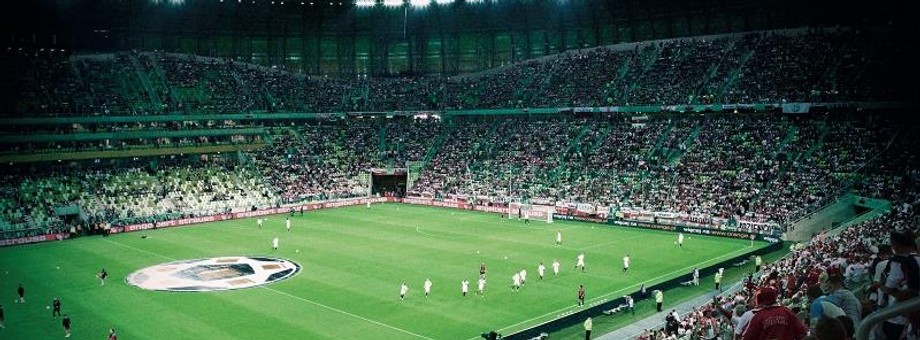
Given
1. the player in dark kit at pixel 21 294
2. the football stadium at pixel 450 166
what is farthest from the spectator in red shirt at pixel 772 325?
the player in dark kit at pixel 21 294

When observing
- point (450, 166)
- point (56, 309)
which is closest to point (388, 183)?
point (450, 166)

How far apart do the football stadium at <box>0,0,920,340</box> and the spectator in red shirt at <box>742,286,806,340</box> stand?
0.09 feet

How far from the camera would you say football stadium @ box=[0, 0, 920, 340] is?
31297 millimetres

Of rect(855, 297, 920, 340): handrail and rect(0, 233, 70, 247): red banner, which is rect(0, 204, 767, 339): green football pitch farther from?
rect(855, 297, 920, 340): handrail

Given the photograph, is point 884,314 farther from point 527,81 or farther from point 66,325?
point 527,81

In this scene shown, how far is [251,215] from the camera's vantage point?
2589 inches

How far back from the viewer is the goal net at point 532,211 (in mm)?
59781

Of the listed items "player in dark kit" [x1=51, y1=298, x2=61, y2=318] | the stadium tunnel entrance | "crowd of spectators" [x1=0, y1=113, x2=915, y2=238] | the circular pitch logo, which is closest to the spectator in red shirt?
"player in dark kit" [x1=51, y1=298, x2=61, y2=318]

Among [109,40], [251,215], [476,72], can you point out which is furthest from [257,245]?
[476,72]

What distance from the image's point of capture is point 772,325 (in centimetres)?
720

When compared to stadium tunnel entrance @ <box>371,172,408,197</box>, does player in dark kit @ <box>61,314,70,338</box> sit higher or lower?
lower

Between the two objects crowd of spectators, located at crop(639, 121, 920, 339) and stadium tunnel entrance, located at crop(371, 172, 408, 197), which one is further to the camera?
stadium tunnel entrance, located at crop(371, 172, 408, 197)

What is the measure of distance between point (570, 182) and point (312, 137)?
33.6m

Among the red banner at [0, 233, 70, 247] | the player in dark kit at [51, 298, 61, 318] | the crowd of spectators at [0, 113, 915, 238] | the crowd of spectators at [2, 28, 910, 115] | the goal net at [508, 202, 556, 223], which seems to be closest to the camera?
the player in dark kit at [51, 298, 61, 318]
